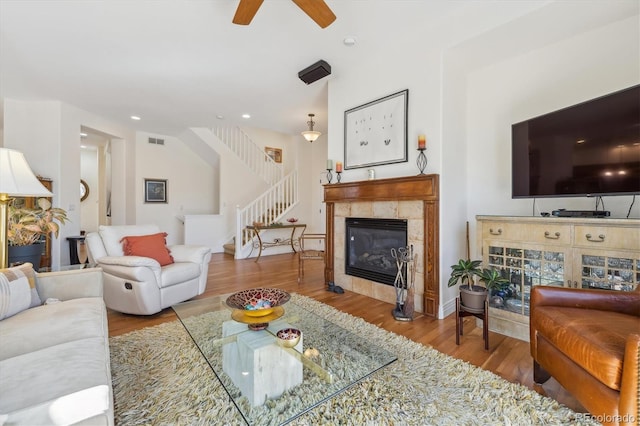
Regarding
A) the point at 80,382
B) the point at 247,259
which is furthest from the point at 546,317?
the point at 247,259

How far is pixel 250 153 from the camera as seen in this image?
23.1 feet

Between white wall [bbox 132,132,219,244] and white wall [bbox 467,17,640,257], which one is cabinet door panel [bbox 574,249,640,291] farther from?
white wall [bbox 132,132,219,244]

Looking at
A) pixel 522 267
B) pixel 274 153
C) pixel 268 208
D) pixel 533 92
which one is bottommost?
pixel 522 267

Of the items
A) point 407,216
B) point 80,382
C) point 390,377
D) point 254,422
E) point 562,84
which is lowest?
point 390,377

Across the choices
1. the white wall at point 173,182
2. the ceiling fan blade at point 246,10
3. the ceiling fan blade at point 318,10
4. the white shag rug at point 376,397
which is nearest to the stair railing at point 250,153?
the white wall at point 173,182

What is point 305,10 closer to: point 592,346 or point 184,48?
point 184,48

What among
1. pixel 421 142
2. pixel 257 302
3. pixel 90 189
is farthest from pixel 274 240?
pixel 90 189

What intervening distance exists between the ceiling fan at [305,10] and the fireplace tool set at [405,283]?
7.08ft

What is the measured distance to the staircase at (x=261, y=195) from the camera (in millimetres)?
6090

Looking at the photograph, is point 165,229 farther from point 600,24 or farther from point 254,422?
point 600,24

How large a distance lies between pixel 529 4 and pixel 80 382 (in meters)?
3.57

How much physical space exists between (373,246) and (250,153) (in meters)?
4.75

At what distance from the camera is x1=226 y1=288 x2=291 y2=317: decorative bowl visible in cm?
173

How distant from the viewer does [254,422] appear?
1.11 m
